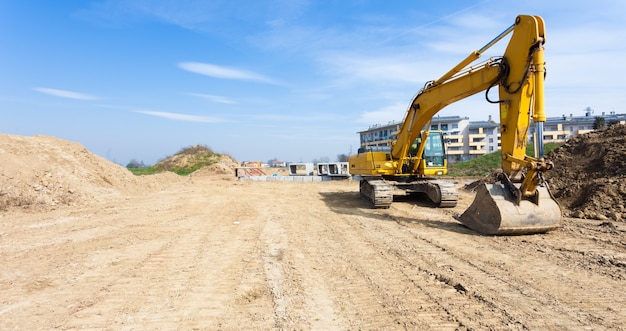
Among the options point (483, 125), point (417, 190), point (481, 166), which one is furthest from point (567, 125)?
point (417, 190)

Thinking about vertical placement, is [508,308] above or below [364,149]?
below

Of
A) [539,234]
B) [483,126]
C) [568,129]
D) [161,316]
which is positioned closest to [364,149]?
[539,234]

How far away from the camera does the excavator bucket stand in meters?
7.23

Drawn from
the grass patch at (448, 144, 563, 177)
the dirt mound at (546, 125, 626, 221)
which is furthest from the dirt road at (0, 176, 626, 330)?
the grass patch at (448, 144, 563, 177)

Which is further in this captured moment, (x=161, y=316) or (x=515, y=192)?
(x=515, y=192)

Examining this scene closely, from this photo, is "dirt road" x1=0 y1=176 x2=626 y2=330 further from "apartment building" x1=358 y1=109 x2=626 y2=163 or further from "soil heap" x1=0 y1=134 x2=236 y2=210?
"apartment building" x1=358 y1=109 x2=626 y2=163

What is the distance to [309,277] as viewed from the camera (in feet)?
16.6

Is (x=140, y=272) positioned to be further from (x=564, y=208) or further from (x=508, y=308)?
(x=564, y=208)

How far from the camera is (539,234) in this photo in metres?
7.43

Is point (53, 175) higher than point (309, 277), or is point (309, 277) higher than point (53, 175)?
point (53, 175)

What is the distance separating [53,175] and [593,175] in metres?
18.8

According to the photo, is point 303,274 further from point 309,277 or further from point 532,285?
point 532,285

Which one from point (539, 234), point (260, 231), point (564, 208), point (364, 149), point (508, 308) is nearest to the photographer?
point (508, 308)

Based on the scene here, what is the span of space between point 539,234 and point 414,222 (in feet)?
9.03
